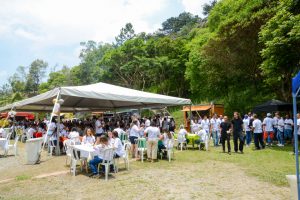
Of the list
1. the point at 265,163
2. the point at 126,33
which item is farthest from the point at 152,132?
the point at 126,33

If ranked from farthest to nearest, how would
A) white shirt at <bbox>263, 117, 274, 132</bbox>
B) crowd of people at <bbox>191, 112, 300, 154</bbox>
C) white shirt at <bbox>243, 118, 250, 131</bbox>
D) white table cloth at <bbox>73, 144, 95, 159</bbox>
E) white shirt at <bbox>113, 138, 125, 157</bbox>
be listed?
1. white shirt at <bbox>243, 118, 250, 131</bbox>
2. white shirt at <bbox>263, 117, 274, 132</bbox>
3. crowd of people at <bbox>191, 112, 300, 154</bbox>
4. white shirt at <bbox>113, 138, 125, 157</bbox>
5. white table cloth at <bbox>73, 144, 95, 159</bbox>

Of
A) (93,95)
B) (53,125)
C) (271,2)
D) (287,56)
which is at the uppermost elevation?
(271,2)

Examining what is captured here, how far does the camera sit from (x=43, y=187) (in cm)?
651

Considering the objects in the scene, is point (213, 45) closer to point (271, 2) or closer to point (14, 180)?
point (271, 2)

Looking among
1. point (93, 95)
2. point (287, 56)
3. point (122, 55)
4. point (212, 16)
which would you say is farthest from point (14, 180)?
point (122, 55)

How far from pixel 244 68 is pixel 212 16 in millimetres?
9630

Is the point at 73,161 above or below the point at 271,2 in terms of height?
below

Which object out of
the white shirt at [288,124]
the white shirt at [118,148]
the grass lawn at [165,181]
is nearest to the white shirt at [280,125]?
the white shirt at [288,124]

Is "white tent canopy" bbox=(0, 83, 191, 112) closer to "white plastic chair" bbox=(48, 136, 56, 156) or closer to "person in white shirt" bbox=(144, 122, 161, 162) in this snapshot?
"white plastic chair" bbox=(48, 136, 56, 156)

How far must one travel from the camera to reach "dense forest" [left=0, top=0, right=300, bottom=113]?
14.4 metres

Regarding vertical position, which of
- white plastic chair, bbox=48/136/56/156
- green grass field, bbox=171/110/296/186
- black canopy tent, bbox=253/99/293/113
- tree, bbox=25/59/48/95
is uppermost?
tree, bbox=25/59/48/95

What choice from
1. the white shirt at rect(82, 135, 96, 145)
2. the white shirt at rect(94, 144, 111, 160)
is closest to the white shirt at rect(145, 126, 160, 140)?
the white shirt at rect(82, 135, 96, 145)

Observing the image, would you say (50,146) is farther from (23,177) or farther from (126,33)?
(126,33)

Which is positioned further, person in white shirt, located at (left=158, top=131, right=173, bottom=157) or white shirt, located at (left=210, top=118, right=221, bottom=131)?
white shirt, located at (left=210, top=118, right=221, bottom=131)
